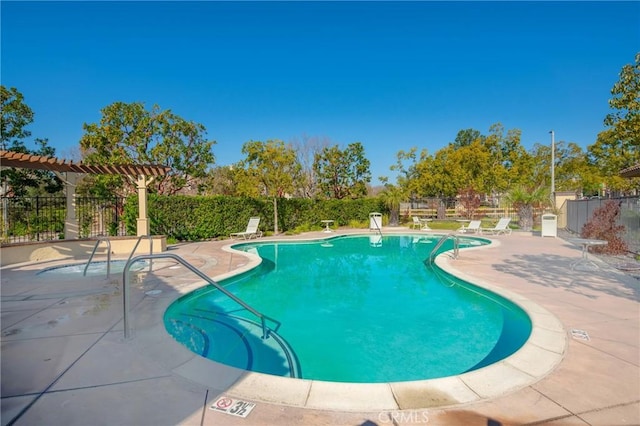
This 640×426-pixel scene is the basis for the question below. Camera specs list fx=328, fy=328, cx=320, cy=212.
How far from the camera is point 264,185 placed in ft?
64.1

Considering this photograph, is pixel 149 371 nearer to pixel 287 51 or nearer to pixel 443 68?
pixel 287 51

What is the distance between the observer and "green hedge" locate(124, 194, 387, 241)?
46.6ft

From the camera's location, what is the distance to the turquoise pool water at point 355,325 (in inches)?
165

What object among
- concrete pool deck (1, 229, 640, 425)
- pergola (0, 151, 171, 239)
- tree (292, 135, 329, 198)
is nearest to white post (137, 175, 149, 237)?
pergola (0, 151, 171, 239)

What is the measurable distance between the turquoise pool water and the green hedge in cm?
726

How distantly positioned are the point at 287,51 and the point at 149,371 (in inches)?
Result: 695

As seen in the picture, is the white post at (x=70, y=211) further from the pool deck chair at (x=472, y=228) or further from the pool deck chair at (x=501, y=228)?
the pool deck chair at (x=501, y=228)

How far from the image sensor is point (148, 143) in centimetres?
2020

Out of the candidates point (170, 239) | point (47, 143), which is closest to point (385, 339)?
point (170, 239)

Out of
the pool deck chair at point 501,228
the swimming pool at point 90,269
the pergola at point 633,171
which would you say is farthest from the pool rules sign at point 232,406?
the pool deck chair at point 501,228

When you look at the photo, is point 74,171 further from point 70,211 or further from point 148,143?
point 148,143

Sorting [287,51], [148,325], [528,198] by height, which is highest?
[287,51]

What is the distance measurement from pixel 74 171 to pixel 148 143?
434 inches

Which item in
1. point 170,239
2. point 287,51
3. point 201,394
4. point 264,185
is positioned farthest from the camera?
point 264,185
